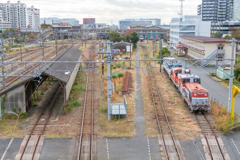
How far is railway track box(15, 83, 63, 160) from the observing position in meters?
10.8

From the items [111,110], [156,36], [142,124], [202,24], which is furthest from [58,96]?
[156,36]

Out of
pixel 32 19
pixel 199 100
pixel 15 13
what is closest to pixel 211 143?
pixel 199 100

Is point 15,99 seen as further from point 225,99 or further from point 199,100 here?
point 225,99

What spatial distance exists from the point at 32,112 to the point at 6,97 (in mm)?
1887

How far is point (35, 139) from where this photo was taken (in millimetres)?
12352

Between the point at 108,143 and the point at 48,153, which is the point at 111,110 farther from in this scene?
the point at 48,153

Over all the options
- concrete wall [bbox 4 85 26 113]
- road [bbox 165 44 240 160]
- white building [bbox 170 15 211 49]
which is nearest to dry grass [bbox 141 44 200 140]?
road [bbox 165 44 240 160]

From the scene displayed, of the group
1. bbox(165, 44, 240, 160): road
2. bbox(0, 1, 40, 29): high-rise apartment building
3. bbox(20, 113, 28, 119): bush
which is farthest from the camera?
bbox(0, 1, 40, 29): high-rise apartment building

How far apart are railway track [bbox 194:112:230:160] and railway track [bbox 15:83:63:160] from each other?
729 centimetres

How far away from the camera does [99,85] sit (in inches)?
975

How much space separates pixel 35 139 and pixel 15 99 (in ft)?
14.1

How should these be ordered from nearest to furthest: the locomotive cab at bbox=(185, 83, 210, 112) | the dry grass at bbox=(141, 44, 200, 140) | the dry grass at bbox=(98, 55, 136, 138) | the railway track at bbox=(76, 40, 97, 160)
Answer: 1. the railway track at bbox=(76, 40, 97, 160)
2. the dry grass at bbox=(98, 55, 136, 138)
3. the dry grass at bbox=(141, 44, 200, 140)
4. the locomotive cab at bbox=(185, 83, 210, 112)

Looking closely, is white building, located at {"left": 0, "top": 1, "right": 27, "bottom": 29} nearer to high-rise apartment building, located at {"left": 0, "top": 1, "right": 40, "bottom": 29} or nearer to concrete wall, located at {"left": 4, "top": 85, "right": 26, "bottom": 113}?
high-rise apartment building, located at {"left": 0, "top": 1, "right": 40, "bottom": 29}

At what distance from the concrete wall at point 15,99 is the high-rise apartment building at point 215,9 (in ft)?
323
